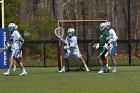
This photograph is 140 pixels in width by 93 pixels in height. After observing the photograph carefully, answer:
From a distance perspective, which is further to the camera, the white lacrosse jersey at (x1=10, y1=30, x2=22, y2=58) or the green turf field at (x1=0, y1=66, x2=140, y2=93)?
the white lacrosse jersey at (x1=10, y1=30, x2=22, y2=58)

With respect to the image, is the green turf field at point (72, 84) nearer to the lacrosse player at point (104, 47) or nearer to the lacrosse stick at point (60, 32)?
the lacrosse player at point (104, 47)

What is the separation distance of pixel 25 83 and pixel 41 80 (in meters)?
1.27

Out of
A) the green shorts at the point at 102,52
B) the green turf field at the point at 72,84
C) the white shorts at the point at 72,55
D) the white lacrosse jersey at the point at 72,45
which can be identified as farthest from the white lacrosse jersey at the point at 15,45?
the green shorts at the point at 102,52

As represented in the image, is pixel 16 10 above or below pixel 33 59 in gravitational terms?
above

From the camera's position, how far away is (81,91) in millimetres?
15484

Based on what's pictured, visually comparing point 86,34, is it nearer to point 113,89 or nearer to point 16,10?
point 16,10

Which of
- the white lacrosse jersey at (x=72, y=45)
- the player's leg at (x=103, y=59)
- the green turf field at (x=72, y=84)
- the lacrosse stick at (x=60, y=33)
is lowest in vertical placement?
the green turf field at (x=72, y=84)

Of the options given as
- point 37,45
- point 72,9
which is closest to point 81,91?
point 37,45

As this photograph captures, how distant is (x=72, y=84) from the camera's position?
57.5 feet

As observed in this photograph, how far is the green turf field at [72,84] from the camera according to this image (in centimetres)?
1581

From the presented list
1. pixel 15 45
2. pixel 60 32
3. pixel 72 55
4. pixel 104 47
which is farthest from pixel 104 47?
pixel 15 45

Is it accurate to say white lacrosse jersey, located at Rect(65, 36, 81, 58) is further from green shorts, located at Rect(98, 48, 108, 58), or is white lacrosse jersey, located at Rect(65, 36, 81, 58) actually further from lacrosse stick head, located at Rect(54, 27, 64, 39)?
green shorts, located at Rect(98, 48, 108, 58)

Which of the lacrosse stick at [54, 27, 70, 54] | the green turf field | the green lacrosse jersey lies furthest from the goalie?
the lacrosse stick at [54, 27, 70, 54]

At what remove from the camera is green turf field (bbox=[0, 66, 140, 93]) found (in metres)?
15.8
